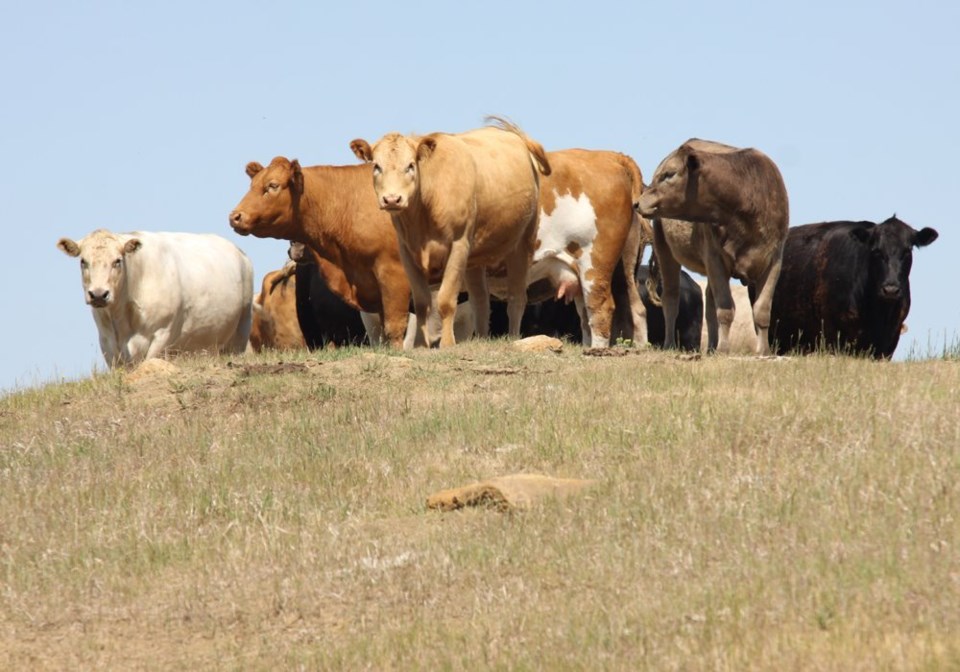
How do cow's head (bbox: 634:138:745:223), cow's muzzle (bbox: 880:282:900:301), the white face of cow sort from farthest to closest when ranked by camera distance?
cow's muzzle (bbox: 880:282:900:301), cow's head (bbox: 634:138:745:223), the white face of cow

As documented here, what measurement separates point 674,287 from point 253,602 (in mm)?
11918

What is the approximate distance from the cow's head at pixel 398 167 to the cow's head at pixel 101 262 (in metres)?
3.10

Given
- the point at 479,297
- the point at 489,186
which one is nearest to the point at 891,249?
the point at 489,186

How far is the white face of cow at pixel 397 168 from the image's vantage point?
16.2m

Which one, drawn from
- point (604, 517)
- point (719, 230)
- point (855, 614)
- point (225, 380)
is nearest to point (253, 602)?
point (604, 517)

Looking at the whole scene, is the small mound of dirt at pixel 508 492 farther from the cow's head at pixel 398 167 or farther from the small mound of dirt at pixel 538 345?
the cow's head at pixel 398 167

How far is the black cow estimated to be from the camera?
2225cm

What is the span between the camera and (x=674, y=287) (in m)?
19.4

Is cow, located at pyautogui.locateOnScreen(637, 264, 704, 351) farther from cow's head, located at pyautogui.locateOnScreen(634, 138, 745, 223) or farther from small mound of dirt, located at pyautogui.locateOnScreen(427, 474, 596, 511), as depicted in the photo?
small mound of dirt, located at pyautogui.locateOnScreen(427, 474, 596, 511)

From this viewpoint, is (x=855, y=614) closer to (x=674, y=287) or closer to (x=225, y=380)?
(x=225, y=380)

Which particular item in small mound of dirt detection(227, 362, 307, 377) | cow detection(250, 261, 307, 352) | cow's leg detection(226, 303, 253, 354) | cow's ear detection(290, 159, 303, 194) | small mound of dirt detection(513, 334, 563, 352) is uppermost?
cow's ear detection(290, 159, 303, 194)

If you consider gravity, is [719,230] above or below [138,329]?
above

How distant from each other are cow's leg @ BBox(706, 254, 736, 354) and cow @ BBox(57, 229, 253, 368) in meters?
5.50

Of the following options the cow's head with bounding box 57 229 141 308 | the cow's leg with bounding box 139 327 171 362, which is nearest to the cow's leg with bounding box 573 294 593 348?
the cow's leg with bounding box 139 327 171 362
